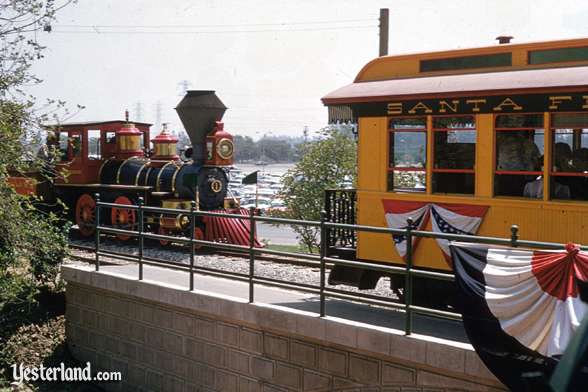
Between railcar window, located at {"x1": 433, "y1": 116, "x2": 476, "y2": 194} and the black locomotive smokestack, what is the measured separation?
447 inches

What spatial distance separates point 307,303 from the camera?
945 cm

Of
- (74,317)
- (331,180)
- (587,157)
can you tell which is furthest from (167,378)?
(331,180)

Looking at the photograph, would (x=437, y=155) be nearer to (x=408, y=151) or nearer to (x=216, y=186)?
(x=408, y=151)

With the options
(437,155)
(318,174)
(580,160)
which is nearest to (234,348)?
(437,155)

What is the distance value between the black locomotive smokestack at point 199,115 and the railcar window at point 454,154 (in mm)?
11348

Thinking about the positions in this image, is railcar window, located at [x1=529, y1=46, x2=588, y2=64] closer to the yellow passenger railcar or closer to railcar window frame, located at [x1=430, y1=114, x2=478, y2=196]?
the yellow passenger railcar

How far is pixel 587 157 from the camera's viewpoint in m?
8.37

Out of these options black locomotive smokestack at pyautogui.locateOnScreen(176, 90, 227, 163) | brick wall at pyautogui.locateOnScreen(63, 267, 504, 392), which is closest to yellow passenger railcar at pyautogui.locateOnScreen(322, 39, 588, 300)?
brick wall at pyautogui.locateOnScreen(63, 267, 504, 392)

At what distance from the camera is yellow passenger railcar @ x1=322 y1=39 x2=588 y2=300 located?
8484mm

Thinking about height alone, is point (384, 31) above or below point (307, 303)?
above

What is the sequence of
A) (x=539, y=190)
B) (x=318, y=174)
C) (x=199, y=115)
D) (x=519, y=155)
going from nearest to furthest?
(x=539, y=190), (x=519, y=155), (x=199, y=115), (x=318, y=174)

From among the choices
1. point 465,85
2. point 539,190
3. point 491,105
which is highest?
point 465,85

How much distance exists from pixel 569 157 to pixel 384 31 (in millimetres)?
13207

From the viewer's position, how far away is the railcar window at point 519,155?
8.66 metres
